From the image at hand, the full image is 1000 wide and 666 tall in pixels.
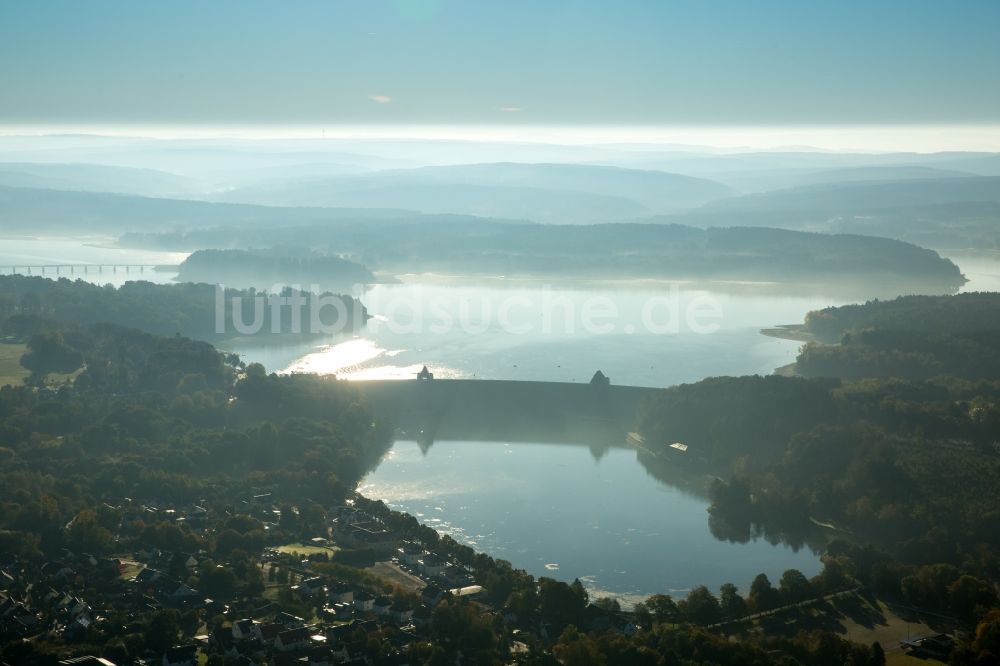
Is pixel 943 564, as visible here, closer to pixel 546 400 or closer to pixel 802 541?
pixel 802 541

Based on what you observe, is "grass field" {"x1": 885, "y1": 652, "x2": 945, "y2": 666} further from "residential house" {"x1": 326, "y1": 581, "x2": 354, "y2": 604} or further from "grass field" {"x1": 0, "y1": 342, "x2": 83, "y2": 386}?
"grass field" {"x1": 0, "y1": 342, "x2": 83, "y2": 386}

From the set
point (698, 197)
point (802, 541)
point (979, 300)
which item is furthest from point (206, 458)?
point (698, 197)

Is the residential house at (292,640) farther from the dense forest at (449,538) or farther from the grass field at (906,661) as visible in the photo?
the grass field at (906,661)

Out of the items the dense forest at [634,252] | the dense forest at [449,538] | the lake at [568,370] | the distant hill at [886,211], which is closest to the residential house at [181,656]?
the dense forest at [449,538]

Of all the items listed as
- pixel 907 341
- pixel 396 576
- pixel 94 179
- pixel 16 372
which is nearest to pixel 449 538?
pixel 396 576

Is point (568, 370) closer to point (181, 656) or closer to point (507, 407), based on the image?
point (507, 407)
